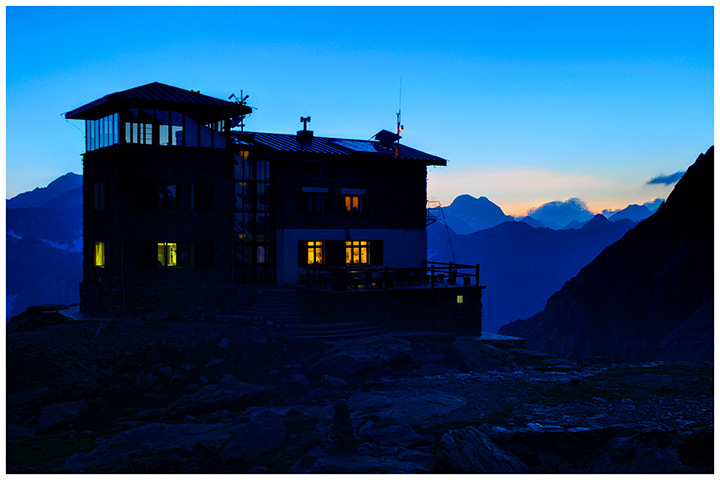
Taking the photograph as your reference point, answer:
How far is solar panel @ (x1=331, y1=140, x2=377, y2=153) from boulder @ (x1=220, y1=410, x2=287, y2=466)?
73.4 feet

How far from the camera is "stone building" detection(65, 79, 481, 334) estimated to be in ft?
100.0

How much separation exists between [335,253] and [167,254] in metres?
9.14

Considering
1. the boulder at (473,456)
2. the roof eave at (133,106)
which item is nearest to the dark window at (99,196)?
the roof eave at (133,106)

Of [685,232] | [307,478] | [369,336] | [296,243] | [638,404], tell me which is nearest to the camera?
[307,478]

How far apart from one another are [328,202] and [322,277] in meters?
4.85

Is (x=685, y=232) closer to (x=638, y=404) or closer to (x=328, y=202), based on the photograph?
(x=328, y=202)

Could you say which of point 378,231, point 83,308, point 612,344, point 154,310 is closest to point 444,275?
point 378,231

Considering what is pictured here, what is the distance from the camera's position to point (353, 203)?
37.1 metres

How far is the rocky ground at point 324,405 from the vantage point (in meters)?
15.7

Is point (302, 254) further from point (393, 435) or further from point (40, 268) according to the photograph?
point (40, 268)

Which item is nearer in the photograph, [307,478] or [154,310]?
[307,478]

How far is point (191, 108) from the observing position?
3130 cm

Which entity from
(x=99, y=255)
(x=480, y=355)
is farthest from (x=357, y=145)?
(x=480, y=355)

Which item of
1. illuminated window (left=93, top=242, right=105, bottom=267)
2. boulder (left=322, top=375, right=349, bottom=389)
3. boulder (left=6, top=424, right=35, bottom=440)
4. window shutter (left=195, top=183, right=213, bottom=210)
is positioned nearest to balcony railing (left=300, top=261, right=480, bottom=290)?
window shutter (left=195, top=183, right=213, bottom=210)
